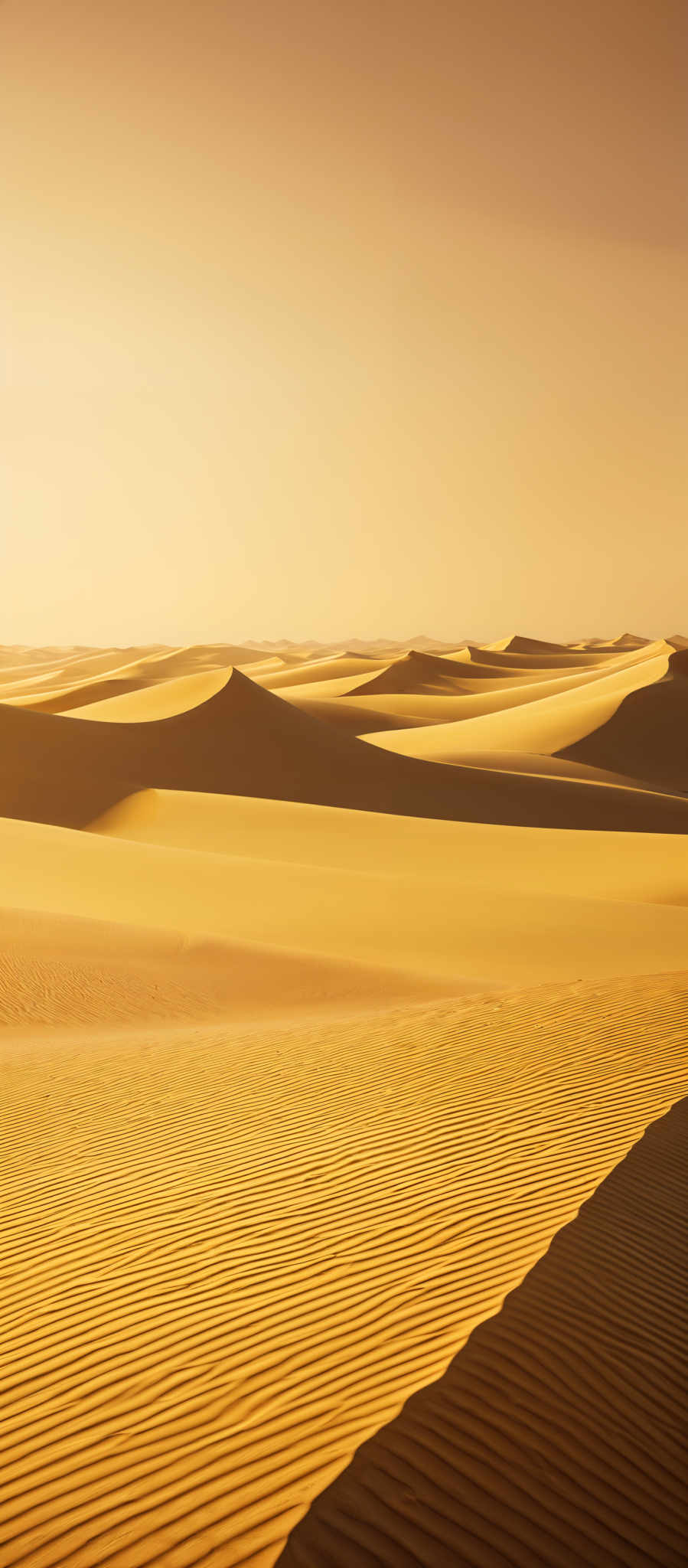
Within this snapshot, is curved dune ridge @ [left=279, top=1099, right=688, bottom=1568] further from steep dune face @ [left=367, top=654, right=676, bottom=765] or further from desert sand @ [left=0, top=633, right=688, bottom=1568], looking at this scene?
steep dune face @ [left=367, top=654, right=676, bottom=765]

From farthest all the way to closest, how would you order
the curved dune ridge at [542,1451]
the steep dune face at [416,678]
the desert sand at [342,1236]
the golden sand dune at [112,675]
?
the steep dune face at [416,678] < the golden sand dune at [112,675] < the desert sand at [342,1236] < the curved dune ridge at [542,1451]

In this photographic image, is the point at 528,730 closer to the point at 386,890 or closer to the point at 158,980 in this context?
the point at 386,890

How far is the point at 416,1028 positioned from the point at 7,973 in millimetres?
5627

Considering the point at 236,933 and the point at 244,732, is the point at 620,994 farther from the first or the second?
the point at 244,732

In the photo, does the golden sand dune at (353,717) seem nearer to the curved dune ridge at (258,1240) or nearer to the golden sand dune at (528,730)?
the golden sand dune at (528,730)

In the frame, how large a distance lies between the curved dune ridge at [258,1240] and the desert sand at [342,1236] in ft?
0.06

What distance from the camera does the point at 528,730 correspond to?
49125 mm

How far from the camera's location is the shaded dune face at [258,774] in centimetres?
2902

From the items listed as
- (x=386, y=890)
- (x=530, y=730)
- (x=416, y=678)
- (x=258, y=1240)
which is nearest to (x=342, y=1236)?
(x=258, y=1240)

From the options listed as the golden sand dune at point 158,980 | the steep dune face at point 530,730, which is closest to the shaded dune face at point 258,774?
the steep dune face at point 530,730

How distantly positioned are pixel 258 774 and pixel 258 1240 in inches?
1129

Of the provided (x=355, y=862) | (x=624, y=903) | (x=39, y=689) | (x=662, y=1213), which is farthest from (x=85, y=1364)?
(x=39, y=689)

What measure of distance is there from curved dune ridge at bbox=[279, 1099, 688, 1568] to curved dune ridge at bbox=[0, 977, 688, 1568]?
11cm

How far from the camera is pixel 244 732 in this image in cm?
3622
